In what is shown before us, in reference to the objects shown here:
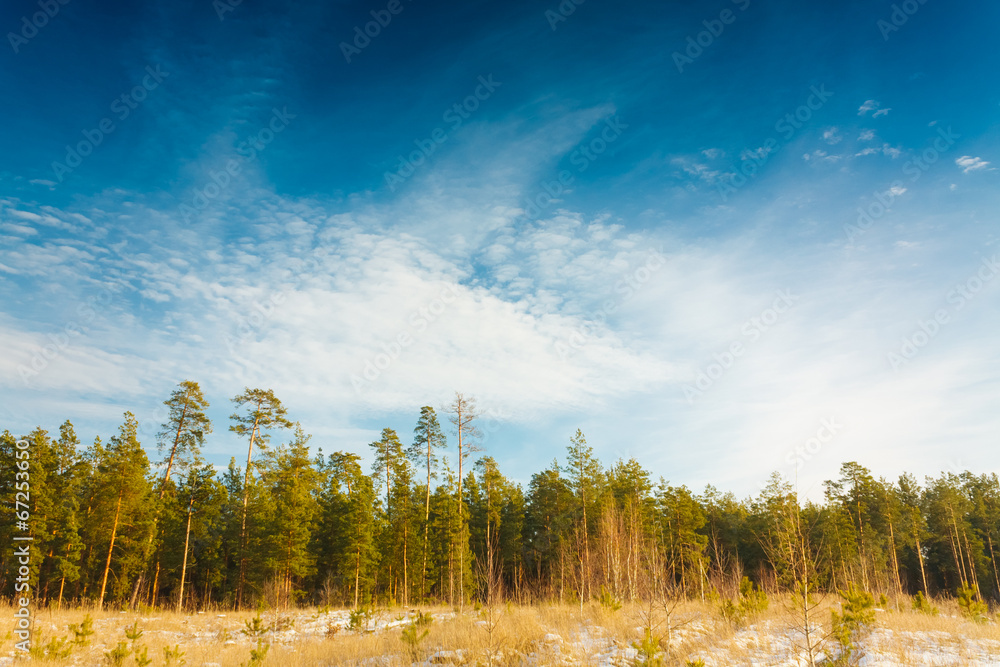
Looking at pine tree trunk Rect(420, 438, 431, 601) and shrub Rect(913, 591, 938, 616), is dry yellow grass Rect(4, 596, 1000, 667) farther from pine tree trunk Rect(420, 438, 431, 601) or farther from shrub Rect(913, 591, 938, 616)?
pine tree trunk Rect(420, 438, 431, 601)

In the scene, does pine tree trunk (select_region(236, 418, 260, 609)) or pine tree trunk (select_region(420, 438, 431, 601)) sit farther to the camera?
pine tree trunk (select_region(420, 438, 431, 601))

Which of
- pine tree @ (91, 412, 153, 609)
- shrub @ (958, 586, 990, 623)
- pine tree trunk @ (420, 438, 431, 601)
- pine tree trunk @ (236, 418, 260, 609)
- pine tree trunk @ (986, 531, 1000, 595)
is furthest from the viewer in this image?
pine tree trunk @ (986, 531, 1000, 595)

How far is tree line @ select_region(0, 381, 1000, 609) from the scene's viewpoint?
98.1ft

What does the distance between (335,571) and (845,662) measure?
3790cm

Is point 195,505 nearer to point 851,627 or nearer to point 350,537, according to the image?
point 350,537

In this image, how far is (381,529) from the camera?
127 feet

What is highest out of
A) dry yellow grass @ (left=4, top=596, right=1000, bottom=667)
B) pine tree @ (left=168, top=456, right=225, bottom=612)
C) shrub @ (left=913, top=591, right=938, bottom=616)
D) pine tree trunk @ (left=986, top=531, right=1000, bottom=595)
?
pine tree @ (left=168, top=456, right=225, bottom=612)

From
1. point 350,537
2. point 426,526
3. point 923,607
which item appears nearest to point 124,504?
point 350,537

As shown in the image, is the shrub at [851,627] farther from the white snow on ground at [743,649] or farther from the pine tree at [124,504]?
the pine tree at [124,504]

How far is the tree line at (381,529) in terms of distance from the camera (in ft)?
98.1

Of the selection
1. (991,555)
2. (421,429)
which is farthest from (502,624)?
(991,555)

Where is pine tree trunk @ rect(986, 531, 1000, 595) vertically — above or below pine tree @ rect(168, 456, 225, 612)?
below

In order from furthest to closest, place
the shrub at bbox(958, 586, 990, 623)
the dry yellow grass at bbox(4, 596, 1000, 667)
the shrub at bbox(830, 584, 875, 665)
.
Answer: the shrub at bbox(958, 586, 990, 623), the dry yellow grass at bbox(4, 596, 1000, 667), the shrub at bbox(830, 584, 875, 665)

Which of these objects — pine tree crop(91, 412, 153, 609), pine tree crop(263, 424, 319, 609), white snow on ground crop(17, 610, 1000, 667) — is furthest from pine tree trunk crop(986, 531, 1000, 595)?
pine tree crop(91, 412, 153, 609)
